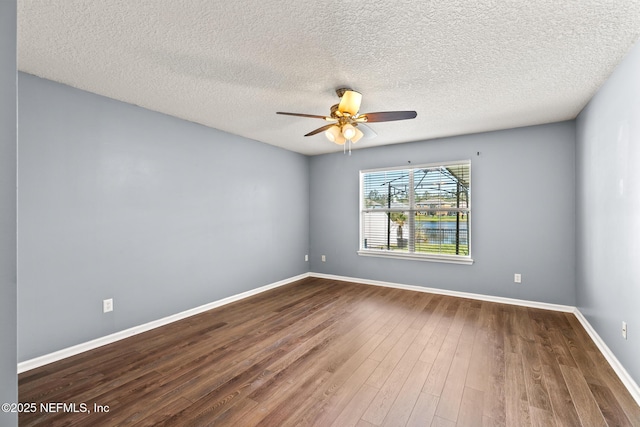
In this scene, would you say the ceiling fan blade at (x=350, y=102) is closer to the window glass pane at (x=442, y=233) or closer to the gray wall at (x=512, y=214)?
the gray wall at (x=512, y=214)

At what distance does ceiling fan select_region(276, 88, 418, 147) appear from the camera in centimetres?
243

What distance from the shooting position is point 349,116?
2.59 meters

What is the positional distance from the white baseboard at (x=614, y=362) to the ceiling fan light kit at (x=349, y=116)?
8.20 ft

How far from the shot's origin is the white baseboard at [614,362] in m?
1.93

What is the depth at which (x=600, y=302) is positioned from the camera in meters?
2.65

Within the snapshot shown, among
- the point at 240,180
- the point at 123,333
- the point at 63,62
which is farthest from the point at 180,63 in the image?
the point at 123,333

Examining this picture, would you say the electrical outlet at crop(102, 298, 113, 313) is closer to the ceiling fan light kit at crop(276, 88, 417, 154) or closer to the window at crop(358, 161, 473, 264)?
the ceiling fan light kit at crop(276, 88, 417, 154)

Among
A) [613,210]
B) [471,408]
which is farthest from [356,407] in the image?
[613,210]

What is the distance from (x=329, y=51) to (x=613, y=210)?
2.68 m

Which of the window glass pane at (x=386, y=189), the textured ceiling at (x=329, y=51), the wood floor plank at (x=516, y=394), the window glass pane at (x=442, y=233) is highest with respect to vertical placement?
the textured ceiling at (x=329, y=51)

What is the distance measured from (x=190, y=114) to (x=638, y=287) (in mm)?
4373

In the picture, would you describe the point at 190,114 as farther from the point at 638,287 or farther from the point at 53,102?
the point at 638,287
